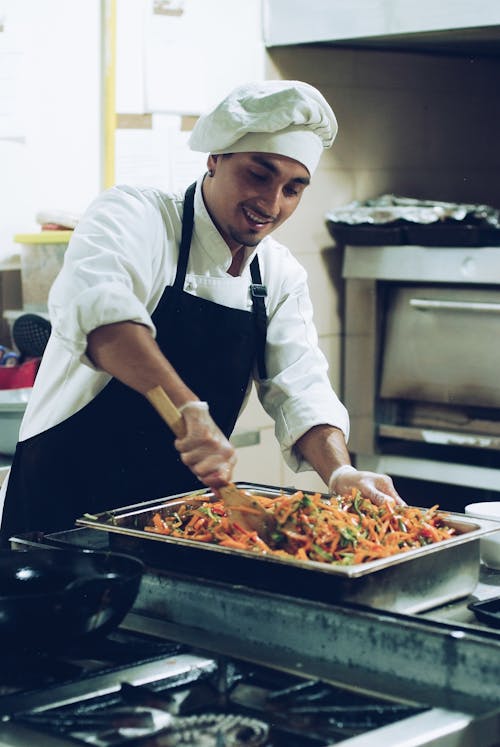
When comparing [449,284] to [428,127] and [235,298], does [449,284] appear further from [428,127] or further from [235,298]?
[235,298]

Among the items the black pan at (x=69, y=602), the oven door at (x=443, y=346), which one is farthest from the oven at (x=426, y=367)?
the black pan at (x=69, y=602)

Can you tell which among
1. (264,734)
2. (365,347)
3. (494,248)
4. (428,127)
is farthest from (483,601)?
(428,127)

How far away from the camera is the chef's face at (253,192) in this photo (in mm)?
2332

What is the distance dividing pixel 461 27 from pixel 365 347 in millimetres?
1100

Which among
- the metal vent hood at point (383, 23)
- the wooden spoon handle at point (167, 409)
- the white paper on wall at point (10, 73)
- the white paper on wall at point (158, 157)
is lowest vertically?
the wooden spoon handle at point (167, 409)

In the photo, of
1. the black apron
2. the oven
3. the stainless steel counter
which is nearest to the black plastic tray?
the stainless steel counter

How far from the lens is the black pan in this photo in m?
1.44

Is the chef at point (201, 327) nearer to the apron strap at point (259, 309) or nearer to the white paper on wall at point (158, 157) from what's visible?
the apron strap at point (259, 309)

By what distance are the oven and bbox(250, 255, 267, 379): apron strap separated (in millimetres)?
1301

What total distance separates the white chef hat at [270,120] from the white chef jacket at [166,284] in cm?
19

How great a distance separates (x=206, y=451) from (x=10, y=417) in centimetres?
127

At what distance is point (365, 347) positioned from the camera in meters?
4.07

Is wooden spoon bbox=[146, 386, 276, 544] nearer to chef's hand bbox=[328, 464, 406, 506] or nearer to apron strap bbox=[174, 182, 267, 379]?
chef's hand bbox=[328, 464, 406, 506]

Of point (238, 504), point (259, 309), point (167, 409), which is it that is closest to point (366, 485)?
point (238, 504)
